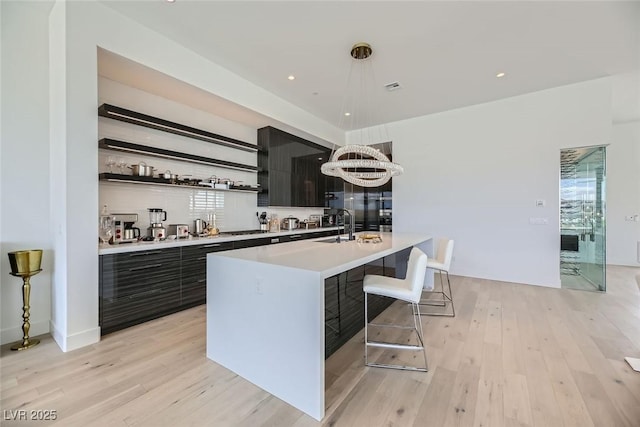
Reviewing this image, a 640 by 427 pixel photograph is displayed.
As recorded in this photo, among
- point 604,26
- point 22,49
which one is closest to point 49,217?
point 22,49

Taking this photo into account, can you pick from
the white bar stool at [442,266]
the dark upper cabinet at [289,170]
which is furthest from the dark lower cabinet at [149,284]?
the white bar stool at [442,266]

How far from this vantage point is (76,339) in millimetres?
2326

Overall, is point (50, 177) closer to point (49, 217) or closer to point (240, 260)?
point (49, 217)

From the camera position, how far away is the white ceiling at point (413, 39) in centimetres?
254

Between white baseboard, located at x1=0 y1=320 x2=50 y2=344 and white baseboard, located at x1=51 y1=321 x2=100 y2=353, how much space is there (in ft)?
0.77

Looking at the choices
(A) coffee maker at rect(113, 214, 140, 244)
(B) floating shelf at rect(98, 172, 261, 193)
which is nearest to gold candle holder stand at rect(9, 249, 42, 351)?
(A) coffee maker at rect(113, 214, 140, 244)

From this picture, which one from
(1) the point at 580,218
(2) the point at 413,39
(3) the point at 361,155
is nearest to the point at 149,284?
(3) the point at 361,155

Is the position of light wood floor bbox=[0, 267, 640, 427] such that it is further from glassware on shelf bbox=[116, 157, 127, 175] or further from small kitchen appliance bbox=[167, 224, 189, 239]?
glassware on shelf bbox=[116, 157, 127, 175]

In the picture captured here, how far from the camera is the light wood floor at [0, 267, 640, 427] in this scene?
157 centimetres

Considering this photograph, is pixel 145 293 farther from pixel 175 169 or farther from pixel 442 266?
pixel 442 266

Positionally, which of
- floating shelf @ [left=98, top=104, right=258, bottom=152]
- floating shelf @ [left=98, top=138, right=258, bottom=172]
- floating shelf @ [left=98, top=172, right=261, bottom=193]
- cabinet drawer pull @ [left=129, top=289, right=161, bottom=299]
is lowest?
cabinet drawer pull @ [left=129, top=289, right=161, bottom=299]

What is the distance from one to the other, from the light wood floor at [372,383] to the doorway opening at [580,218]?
1686mm

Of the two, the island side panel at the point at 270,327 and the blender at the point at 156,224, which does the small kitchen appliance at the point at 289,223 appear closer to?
the blender at the point at 156,224

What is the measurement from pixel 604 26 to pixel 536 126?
1.75 metres
